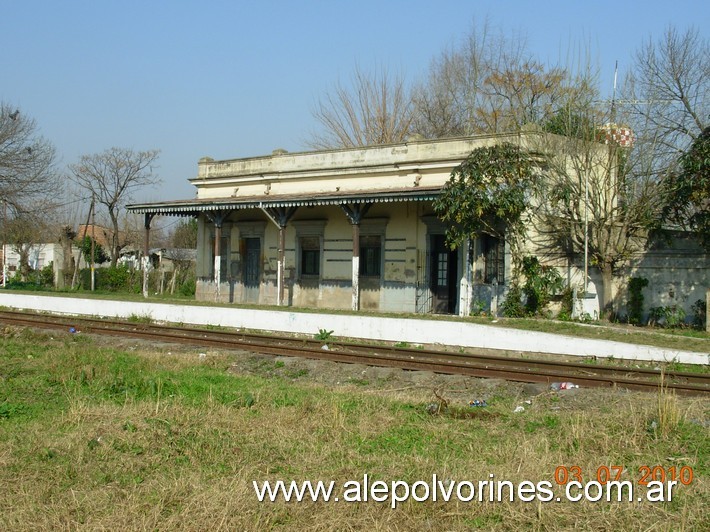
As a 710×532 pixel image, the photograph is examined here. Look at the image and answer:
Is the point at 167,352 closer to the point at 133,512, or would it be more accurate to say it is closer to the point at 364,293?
the point at 133,512

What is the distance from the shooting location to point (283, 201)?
22.3 m

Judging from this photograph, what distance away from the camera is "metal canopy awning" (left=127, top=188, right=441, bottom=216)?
19.5 m

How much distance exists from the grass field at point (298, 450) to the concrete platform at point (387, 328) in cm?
442

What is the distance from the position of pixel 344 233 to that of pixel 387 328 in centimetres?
855

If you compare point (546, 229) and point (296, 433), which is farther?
point (546, 229)

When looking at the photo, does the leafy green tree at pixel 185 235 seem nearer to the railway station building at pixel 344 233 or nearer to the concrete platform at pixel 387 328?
the railway station building at pixel 344 233

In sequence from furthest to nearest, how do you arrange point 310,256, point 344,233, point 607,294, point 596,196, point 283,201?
point 310,256
point 344,233
point 283,201
point 596,196
point 607,294

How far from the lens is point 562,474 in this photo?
530 cm

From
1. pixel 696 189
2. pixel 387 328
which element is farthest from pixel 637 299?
pixel 387 328

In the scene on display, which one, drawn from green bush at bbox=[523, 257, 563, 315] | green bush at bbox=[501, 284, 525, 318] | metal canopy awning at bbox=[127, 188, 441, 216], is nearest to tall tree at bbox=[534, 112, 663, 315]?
green bush at bbox=[523, 257, 563, 315]

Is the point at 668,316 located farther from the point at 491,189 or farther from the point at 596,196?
the point at 491,189

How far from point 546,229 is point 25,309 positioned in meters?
16.5

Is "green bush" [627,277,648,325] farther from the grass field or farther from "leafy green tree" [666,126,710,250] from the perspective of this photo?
the grass field

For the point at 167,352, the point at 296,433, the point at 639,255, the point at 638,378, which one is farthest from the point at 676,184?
the point at 296,433
